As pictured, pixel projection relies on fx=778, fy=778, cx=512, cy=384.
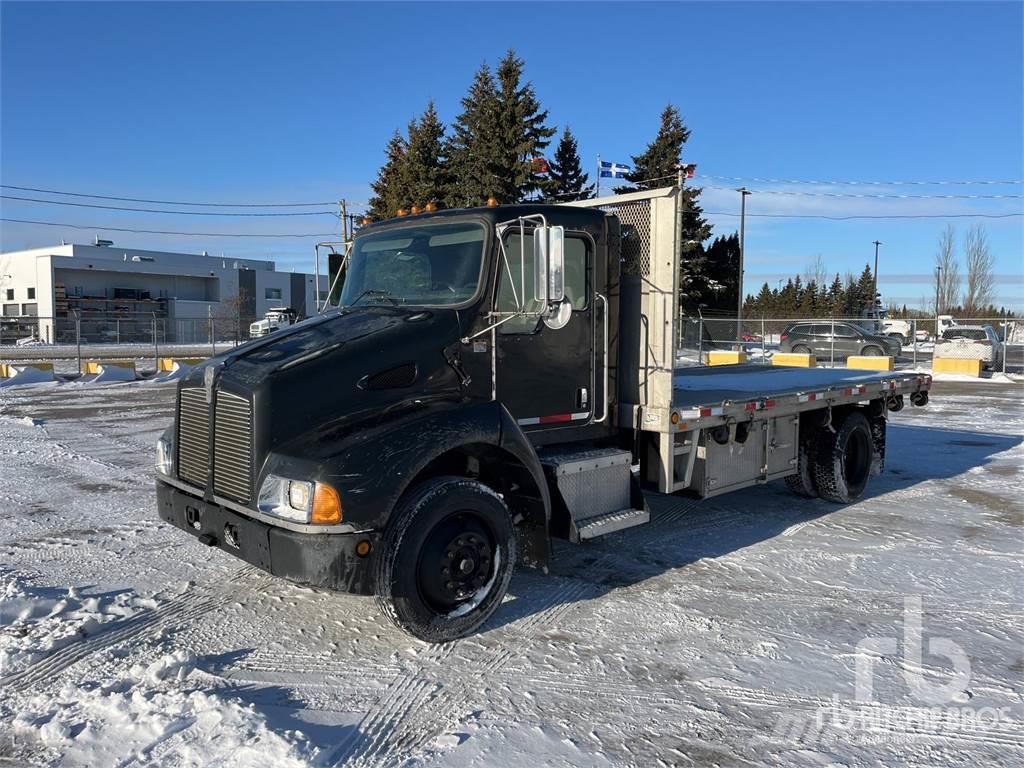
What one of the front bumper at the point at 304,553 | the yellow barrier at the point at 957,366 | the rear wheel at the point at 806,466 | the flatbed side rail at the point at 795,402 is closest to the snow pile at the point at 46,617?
the front bumper at the point at 304,553

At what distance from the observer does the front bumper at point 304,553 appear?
3.95 meters

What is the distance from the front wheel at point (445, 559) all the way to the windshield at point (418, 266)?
128cm

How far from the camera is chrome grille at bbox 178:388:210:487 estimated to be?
4.62 m

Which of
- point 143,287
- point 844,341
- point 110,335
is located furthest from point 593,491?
point 143,287

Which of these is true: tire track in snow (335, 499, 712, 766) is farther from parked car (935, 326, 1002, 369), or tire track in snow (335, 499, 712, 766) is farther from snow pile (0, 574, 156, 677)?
parked car (935, 326, 1002, 369)

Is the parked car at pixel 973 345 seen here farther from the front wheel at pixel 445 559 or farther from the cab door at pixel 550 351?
the front wheel at pixel 445 559

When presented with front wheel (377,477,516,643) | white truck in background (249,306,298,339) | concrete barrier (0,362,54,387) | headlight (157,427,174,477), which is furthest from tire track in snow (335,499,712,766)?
concrete barrier (0,362,54,387)

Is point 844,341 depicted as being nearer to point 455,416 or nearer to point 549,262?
point 549,262

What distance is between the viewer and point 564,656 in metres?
4.38

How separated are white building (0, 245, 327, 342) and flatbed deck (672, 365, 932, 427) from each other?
45.2m

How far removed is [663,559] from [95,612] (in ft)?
13.1

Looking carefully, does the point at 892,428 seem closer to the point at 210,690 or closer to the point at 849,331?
the point at 210,690

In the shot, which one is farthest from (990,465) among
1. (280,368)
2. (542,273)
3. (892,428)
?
(280,368)

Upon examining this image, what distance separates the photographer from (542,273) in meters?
4.65
